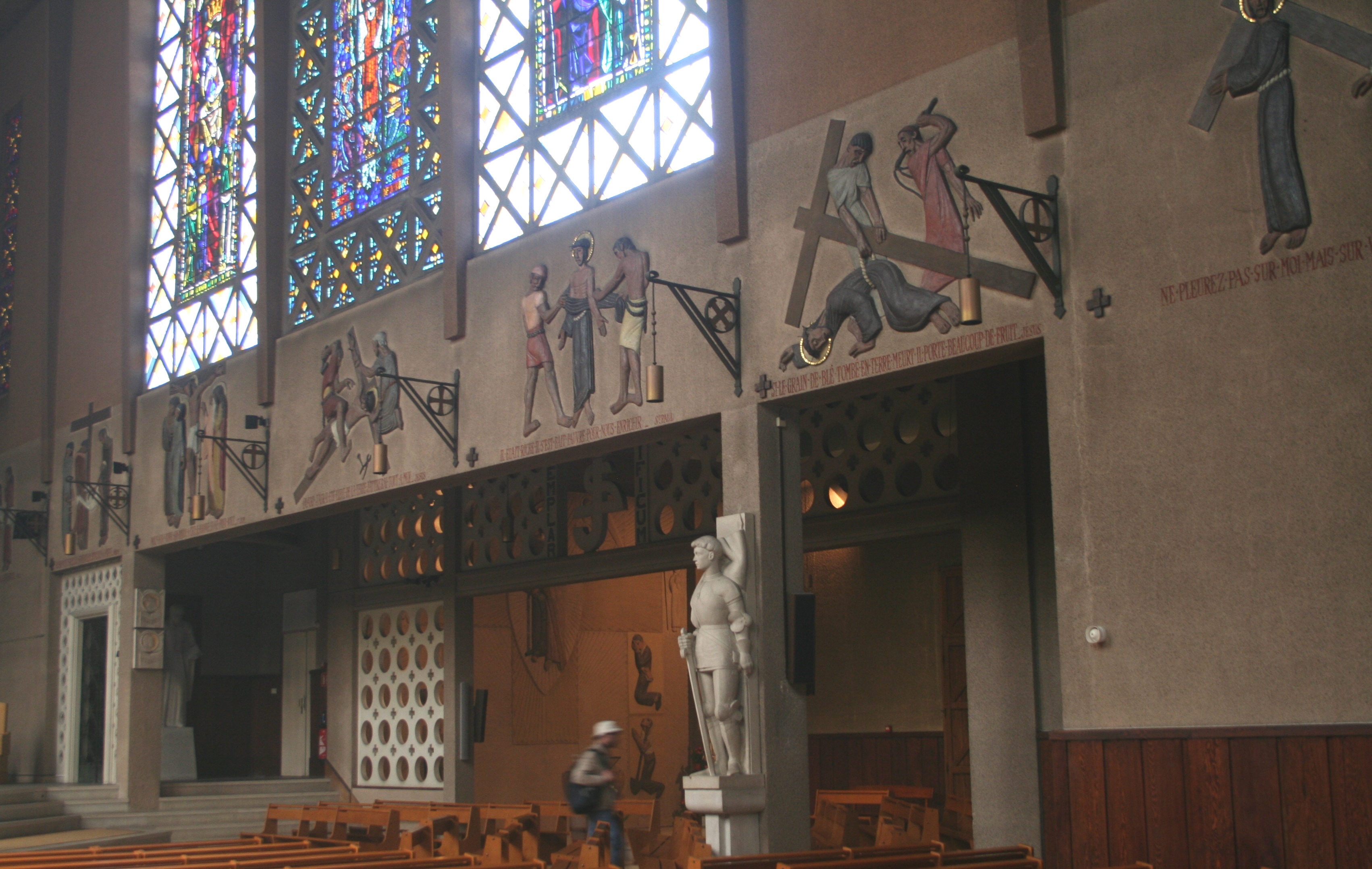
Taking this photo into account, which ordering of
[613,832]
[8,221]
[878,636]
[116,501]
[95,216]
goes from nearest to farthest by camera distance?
[613,832] → [878,636] → [116,501] → [95,216] → [8,221]

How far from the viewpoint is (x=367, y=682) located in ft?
63.1

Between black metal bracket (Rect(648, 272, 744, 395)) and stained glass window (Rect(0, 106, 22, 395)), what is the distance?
52.7 feet

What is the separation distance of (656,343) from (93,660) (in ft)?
41.2

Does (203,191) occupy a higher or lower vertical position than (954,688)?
higher

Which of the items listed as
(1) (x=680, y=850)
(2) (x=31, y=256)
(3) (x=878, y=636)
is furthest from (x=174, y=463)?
(1) (x=680, y=850)

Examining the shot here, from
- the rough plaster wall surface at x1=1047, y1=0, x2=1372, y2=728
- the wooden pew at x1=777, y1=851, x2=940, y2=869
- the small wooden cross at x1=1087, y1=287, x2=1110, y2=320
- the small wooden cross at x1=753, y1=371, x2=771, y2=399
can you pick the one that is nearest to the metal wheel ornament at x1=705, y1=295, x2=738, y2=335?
the small wooden cross at x1=753, y1=371, x2=771, y2=399

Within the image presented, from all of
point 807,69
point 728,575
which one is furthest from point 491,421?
point 807,69

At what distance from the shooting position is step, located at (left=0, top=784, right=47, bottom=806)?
17203 millimetres

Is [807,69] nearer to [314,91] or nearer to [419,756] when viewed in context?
[314,91]

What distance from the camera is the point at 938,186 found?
347 inches

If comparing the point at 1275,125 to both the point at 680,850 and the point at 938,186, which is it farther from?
the point at 680,850

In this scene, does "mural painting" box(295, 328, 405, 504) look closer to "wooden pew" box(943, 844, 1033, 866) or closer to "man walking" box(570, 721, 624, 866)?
"man walking" box(570, 721, 624, 866)

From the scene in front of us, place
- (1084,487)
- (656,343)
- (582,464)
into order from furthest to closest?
(582,464) → (656,343) → (1084,487)

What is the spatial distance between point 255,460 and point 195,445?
1.47m
